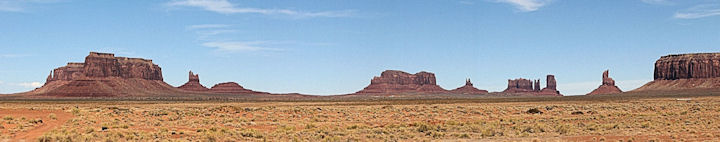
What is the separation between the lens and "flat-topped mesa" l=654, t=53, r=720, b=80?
603 feet

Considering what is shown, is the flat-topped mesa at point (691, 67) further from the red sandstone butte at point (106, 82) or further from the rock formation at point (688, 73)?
the red sandstone butte at point (106, 82)

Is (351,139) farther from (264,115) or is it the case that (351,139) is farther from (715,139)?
(264,115)

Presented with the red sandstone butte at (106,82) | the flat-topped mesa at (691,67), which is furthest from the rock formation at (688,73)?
the red sandstone butte at (106,82)

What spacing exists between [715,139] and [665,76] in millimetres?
189347

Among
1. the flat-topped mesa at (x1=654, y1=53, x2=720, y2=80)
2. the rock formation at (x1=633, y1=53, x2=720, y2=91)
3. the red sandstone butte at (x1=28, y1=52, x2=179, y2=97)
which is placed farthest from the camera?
the flat-topped mesa at (x1=654, y1=53, x2=720, y2=80)

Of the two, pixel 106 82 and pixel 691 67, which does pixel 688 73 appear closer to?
pixel 691 67

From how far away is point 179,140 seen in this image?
2336cm

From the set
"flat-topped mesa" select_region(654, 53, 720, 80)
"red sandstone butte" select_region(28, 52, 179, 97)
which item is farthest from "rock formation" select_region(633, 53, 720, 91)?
"red sandstone butte" select_region(28, 52, 179, 97)

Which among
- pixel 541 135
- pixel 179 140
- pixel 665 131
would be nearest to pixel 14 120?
pixel 179 140

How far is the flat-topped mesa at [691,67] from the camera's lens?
183750mm

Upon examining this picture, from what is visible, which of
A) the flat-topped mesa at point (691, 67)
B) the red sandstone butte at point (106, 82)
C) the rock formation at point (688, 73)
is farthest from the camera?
the flat-topped mesa at point (691, 67)

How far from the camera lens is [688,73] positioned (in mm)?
187875

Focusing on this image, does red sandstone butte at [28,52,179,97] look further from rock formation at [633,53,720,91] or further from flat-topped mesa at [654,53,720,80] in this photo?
flat-topped mesa at [654,53,720,80]

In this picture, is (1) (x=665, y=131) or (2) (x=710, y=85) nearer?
(1) (x=665, y=131)
